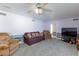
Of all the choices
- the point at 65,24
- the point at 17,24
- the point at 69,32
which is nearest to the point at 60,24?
the point at 65,24

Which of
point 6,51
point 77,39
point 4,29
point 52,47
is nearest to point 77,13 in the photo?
point 77,39

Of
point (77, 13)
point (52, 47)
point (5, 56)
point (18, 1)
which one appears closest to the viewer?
point (18, 1)

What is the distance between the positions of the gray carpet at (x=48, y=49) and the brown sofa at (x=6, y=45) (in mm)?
102

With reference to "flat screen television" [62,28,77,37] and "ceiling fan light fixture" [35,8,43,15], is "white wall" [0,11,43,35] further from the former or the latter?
"flat screen television" [62,28,77,37]

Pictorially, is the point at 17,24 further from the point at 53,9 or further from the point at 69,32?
the point at 69,32

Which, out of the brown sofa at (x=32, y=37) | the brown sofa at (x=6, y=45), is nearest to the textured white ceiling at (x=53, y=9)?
the brown sofa at (x=32, y=37)

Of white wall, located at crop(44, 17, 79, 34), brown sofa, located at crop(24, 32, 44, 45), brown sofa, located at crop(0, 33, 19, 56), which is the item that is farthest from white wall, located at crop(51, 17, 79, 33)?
brown sofa, located at crop(0, 33, 19, 56)

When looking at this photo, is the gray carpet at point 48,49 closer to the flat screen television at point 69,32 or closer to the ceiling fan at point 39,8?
the flat screen television at point 69,32

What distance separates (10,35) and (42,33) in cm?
68

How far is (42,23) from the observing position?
2.01 m

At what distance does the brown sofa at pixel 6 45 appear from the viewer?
1.70 metres

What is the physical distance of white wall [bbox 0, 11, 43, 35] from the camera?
1.73 meters

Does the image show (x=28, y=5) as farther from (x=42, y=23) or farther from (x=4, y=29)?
(x=4, y=29)

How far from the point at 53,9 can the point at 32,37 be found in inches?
29.3
